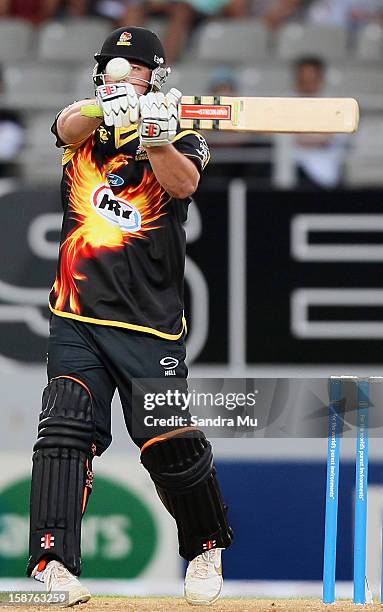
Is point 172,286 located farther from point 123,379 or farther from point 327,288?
point 327,288

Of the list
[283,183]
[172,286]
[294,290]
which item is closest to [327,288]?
[294,290]

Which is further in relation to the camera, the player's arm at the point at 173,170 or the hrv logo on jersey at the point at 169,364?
the hrv logo on jersey at the point at 169,364

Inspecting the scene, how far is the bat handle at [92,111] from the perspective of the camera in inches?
142

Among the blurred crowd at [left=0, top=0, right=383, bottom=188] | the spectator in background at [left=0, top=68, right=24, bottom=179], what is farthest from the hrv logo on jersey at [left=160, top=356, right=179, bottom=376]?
the blurred crowd at [left=0, top=0, right=383, bottom=188]

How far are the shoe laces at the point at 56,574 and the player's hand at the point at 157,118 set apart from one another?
1.18m

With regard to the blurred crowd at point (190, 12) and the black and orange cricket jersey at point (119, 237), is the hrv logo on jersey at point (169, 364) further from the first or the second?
the blurred crowd at point (190, 12)

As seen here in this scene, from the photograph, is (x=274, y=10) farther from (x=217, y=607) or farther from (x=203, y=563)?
(x=217, y=607)

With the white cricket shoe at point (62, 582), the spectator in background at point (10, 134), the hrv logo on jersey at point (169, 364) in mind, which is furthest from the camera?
the spectator in background at point (10, 134)

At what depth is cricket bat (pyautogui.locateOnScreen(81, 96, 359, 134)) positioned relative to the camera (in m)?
3.75

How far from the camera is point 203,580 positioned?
154 inches

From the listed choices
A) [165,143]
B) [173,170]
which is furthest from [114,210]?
[165,143]

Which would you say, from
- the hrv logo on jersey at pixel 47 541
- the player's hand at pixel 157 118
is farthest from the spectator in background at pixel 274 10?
the hrv logo on jersey at pixel 47 541

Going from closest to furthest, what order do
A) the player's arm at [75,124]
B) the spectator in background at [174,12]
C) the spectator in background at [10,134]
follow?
the player's arm at [75,124] → the spectator in background at [10,134] → the spectator in background at [174,12]

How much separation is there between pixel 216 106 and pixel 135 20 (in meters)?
4.73
